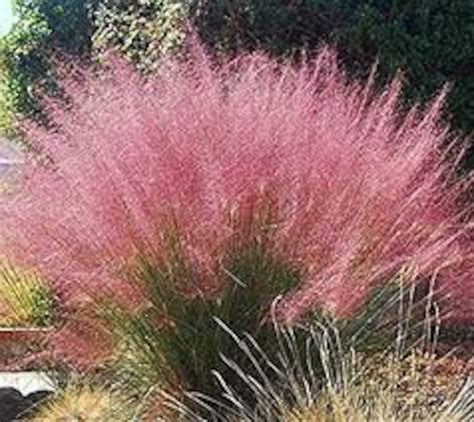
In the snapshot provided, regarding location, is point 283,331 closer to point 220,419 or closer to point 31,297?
point 220,419

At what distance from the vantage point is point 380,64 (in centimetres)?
602

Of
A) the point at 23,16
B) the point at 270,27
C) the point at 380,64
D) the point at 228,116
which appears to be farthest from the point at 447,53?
the point at 23,16

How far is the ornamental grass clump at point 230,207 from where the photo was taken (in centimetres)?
366

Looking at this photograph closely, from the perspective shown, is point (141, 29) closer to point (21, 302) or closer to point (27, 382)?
point (21, 302)

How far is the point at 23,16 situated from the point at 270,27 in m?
2.84

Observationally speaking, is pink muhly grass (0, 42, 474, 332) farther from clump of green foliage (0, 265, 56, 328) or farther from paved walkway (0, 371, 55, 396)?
clump of green foliage (0, 265, 56, 328)

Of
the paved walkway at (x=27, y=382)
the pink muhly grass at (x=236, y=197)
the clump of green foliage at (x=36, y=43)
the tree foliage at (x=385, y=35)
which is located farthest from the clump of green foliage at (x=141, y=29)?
the pink muhly grass at (x=236, y=197)

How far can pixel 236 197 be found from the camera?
3.66 m

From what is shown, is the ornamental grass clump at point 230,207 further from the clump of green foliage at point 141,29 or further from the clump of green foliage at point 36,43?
the clump of green foliage at point 36,43

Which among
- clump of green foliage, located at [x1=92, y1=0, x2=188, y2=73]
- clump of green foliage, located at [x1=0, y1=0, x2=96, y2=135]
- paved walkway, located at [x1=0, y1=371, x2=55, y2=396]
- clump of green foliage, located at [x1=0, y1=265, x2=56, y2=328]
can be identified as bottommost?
clump of green foliage, located at [x1=0, y1=265, x2=56, y2=328]

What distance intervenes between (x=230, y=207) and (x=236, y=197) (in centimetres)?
4

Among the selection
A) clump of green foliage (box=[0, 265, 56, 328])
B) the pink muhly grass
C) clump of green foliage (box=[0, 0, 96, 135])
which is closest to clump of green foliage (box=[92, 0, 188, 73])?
clump of green foliage (box=[0, 0, 96, 135])

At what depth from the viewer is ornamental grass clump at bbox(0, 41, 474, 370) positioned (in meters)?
3.66

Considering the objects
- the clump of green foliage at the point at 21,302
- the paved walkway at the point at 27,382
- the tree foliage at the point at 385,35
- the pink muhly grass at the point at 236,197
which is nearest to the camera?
the pink muhly grass at the point at 236,197
